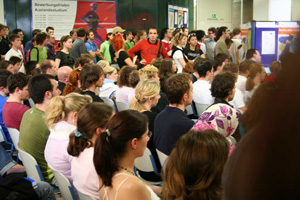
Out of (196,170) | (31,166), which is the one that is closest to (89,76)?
(31,166)

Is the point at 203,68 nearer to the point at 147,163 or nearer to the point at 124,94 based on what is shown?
the point at 124,94

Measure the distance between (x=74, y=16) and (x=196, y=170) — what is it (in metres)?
11.1

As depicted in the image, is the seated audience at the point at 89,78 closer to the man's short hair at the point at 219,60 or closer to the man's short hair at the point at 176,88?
the man's short hair at the point at 176,88

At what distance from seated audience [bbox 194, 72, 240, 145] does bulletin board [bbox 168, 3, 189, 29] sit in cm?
1114

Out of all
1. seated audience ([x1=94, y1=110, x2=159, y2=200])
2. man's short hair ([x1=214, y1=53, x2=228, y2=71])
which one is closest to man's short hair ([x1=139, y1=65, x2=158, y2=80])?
man's short hair ([x1=214, y1=53, x2=228, y2=71])

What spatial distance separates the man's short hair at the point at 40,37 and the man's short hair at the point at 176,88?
451cm

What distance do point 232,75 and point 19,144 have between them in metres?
2.01

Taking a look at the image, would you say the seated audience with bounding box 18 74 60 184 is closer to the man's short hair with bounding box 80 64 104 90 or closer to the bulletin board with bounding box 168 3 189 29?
the man's short hair with bounding box 80 64 104 90

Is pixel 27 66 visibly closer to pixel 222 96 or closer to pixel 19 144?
pixel 19 144

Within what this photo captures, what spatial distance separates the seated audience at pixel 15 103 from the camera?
383 centimetres

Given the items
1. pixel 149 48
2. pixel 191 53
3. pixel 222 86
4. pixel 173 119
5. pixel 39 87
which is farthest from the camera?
pixel 191 53

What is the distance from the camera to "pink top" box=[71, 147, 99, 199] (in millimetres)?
2383

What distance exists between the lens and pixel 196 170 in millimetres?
1550

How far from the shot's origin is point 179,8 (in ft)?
51.8
